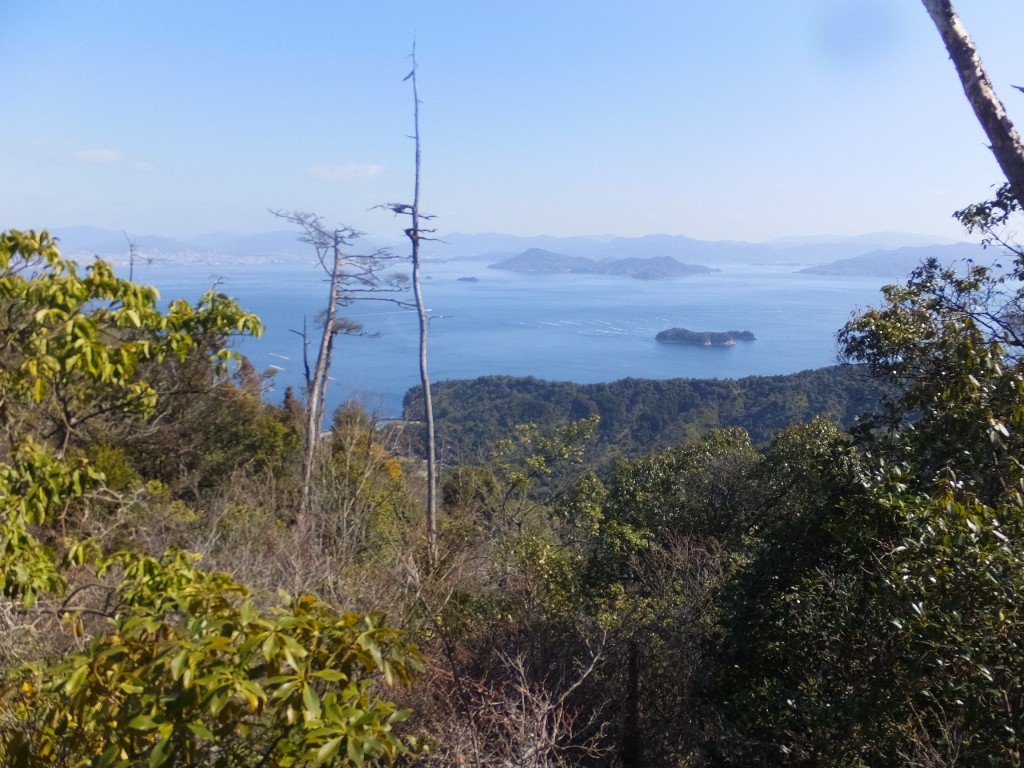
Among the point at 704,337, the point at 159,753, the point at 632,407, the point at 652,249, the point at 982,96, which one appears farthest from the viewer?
the point at 652,249

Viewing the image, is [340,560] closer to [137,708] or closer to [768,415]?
[137,708]

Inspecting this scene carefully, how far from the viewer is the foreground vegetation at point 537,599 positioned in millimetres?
1487

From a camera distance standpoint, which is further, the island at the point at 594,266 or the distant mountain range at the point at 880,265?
the island at the point at 594,266

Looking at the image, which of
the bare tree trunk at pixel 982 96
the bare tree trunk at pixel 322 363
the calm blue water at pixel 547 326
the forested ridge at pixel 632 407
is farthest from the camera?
the calm blue water at pixel 547 326

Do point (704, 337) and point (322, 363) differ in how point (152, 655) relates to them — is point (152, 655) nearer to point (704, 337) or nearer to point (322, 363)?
point (322, 363)

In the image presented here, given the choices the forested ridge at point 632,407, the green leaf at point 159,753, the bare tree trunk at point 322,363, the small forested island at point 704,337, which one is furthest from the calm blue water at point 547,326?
the green leaf at point 159,753

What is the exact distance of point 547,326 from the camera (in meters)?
60.9

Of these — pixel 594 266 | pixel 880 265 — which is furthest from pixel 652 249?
pixel 880 265

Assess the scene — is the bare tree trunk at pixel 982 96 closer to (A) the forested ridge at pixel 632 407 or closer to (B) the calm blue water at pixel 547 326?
(B) the calm blue water at pixel 547 326

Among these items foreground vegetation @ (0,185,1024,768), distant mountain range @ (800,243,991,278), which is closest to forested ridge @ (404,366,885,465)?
foreground vegetation @ (0,185,1024,768)

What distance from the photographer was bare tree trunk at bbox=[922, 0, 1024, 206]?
12.2 feet

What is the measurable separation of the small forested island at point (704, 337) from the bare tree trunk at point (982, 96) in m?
46.5

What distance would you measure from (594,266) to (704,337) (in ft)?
188

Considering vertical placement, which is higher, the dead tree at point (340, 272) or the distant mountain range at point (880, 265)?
the distant mountain range at point (880, 265)
